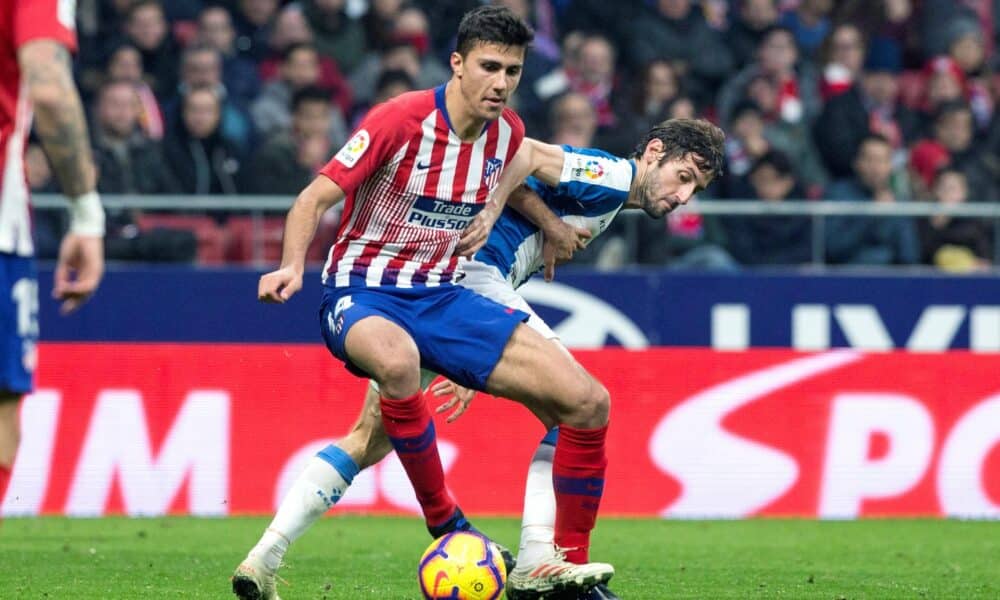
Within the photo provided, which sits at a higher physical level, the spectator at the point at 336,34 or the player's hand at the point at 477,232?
the spectator at the point at 336,34

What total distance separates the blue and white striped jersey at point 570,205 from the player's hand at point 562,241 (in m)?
0.08

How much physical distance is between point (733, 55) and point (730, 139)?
138 centimetres

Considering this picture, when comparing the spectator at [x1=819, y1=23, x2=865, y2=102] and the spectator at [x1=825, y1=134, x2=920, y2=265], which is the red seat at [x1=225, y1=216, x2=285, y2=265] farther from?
the spectator at [x1=819, y1=23, x2=865, y2=102]

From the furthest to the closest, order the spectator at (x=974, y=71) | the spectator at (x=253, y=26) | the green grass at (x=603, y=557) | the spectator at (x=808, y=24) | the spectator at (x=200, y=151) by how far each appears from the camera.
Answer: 1. the spectator at (x=808, y=24)
2. the spectator at (x=974, y=71)
3. the spectator at (x=253, y=26)
4. the spectator at (x=200, y=151)
5. the green grass at (x=603, y=557)

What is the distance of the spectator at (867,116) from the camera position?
1394 centimetres

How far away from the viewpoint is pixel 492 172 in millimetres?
6629

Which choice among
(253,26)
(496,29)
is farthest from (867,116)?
(496,29)

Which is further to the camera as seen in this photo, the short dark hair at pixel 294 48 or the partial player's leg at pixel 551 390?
the short dark hair at pixel 294 48

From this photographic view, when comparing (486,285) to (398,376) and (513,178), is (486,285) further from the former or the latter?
(398,376)

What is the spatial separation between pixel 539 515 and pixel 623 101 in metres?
7.80

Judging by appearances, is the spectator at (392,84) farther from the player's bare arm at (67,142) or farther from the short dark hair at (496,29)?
the player's bare arm at (67,142)

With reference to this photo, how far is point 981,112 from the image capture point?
15.1 m

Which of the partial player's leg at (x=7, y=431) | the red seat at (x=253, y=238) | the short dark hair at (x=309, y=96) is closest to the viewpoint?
the partial player's leg at (x=7, y=431)

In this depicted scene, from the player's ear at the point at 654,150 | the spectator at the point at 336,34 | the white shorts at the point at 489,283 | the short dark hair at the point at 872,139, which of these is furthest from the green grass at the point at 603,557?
the spectator at the point at 336,34
